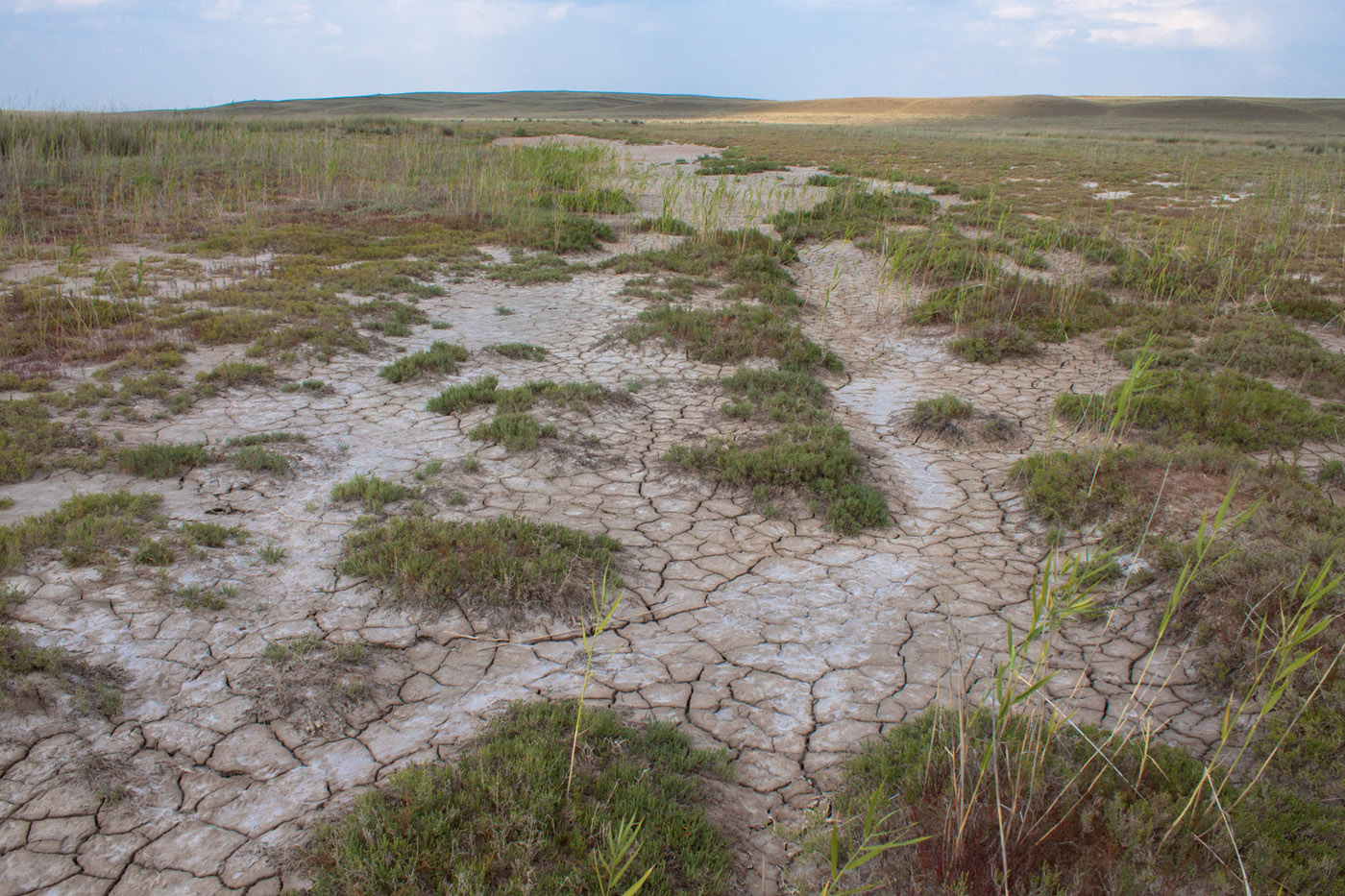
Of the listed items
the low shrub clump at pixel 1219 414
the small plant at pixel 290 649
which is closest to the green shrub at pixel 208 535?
the small plant at pixel 290 649

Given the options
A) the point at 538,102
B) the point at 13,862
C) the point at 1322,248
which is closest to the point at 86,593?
the point at 13,862

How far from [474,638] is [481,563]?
45 cm

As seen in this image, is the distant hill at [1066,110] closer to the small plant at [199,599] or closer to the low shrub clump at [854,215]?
the low shrub clump at [854,215]

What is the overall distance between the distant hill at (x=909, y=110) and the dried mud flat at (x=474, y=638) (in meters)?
61.1

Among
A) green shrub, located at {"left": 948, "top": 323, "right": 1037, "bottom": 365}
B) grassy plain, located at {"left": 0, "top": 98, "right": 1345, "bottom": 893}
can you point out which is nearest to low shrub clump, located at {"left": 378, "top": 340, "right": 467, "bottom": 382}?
grassy plain, located at {"left": 0, "top": 98, "right": 1345, "bottom": 893}

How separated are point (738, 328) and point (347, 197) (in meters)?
11.4

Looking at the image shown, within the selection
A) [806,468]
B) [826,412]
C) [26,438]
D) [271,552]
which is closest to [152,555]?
[271,552]

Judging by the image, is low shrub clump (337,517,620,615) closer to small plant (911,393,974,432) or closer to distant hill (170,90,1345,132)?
small plant (911,393,974,432)

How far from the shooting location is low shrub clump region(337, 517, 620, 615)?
13.4 feet

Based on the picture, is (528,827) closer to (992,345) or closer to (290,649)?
(290,649)

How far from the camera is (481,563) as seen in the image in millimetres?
4156

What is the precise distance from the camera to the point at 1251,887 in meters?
2.37

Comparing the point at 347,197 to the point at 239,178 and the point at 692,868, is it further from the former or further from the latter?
the point at 692,868

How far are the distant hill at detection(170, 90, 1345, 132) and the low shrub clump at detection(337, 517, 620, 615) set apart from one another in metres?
62.4
